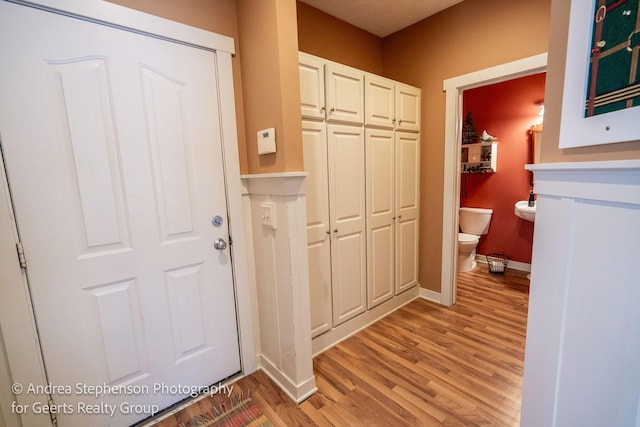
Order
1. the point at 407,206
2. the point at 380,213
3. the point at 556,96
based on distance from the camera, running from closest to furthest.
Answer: the point at 556,96, the point at 380,213, the point at 407,206

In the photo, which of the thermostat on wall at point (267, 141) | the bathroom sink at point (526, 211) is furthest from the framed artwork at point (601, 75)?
the bathroom sink at point (526, 211)

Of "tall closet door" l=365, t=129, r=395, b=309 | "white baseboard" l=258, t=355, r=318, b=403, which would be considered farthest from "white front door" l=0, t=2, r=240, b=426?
"tall closet door" l=365, t=129, r=395, b=309

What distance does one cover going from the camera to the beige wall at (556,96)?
2.53ft

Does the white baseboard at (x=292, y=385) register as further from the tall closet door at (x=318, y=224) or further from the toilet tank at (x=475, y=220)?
the toilet tank at (x=475, y=220)

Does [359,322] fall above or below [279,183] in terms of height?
below

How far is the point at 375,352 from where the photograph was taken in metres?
1.94

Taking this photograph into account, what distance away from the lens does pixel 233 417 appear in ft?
4.76

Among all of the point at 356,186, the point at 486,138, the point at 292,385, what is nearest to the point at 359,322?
the point at 292,385

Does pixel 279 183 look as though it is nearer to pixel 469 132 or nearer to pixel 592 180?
pixel 592 180

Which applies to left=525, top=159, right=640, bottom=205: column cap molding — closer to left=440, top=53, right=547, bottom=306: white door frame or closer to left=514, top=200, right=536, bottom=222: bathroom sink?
left=440, top=53, right=547, bottom=306: white door frame

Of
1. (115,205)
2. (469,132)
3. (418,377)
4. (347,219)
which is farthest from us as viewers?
(469,132)

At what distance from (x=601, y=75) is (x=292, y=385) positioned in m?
1.82

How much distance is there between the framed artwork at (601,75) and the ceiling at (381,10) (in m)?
1.77

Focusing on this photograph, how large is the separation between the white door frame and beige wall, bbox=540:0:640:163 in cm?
143
